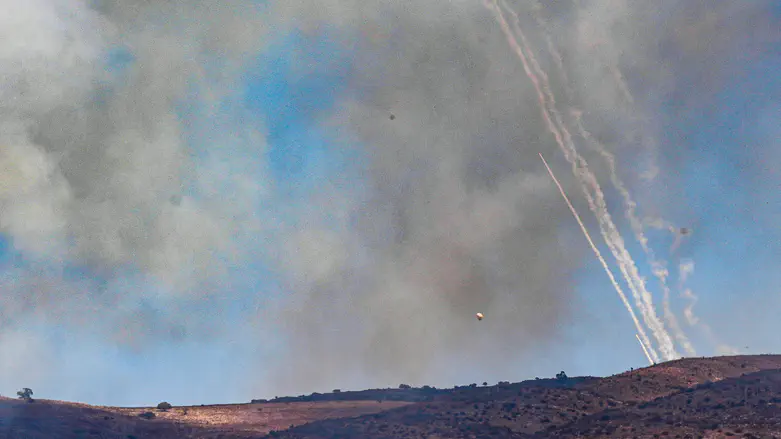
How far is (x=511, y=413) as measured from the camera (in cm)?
13312

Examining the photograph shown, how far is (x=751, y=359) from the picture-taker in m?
156

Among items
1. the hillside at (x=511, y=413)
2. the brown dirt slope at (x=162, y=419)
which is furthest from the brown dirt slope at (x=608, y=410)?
the brown dirt slope at (x=162, y=419)

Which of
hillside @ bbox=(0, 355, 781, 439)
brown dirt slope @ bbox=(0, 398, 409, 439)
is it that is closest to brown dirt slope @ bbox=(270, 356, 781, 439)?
hillside @ bbox=(0, 355, 781, 439)

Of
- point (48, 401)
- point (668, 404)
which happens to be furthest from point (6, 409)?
point (668, 404)

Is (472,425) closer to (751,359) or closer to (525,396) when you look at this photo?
(525,396)

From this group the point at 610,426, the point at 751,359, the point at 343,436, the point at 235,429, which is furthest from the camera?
the point at 751,359

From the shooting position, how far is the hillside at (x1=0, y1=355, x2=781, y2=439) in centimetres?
11850

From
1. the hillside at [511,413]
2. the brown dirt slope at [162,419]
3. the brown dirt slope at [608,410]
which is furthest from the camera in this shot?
the brown dirt slope at [162,419]

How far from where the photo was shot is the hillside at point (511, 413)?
118500 mm

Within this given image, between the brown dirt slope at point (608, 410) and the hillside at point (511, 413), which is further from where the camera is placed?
the hillside at point (511, 413)

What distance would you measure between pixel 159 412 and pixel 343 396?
37.5 meters

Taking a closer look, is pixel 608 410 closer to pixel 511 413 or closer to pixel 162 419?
pixel 511 413

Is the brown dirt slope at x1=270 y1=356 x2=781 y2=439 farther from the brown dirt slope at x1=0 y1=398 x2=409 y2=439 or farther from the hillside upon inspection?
the brown dirt slope at x1=0 y1=398 x2=409 y2=439

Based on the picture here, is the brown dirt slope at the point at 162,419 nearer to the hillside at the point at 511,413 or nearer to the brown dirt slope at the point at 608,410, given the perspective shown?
the hillside at the point at 511,413
